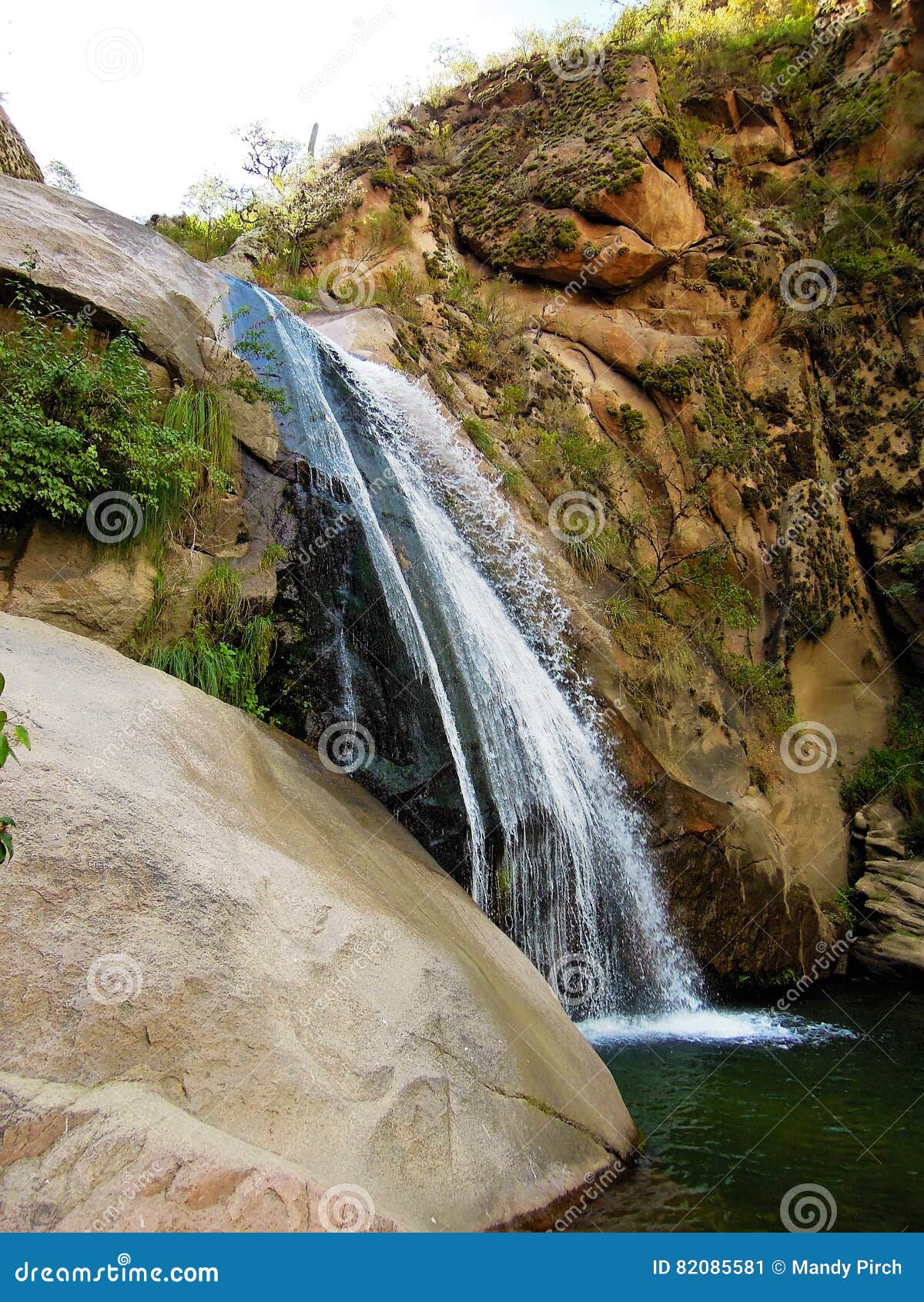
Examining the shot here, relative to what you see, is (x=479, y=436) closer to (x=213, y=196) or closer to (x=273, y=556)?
(x=273, y=556)

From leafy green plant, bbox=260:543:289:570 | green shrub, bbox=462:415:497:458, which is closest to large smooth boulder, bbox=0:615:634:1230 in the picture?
leafy green plant, bbox=260:543:289:570

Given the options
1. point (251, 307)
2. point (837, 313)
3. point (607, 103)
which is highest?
point (607, 103)

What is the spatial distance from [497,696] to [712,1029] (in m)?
3.90

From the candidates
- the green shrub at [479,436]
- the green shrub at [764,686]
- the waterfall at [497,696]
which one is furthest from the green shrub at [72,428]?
the green shrub at [764,686]

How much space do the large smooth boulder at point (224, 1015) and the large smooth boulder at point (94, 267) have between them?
302 cm

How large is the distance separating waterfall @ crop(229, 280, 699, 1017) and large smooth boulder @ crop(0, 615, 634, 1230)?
2.09 m

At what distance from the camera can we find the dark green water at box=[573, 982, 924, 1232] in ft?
12.3

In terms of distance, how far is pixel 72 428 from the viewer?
5176mm

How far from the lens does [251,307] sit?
10.1 meters

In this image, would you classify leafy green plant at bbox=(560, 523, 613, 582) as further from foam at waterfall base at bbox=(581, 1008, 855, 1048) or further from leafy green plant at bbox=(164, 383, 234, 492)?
foam at waterfall base at bbox=(581, 1008, 855, 1048)

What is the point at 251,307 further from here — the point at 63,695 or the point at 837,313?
the point at 837,313

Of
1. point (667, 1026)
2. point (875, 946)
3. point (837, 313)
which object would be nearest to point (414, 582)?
point (667, 1026)

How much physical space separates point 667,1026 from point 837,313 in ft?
49.0

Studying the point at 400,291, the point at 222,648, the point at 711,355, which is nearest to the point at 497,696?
the point at 222,648
